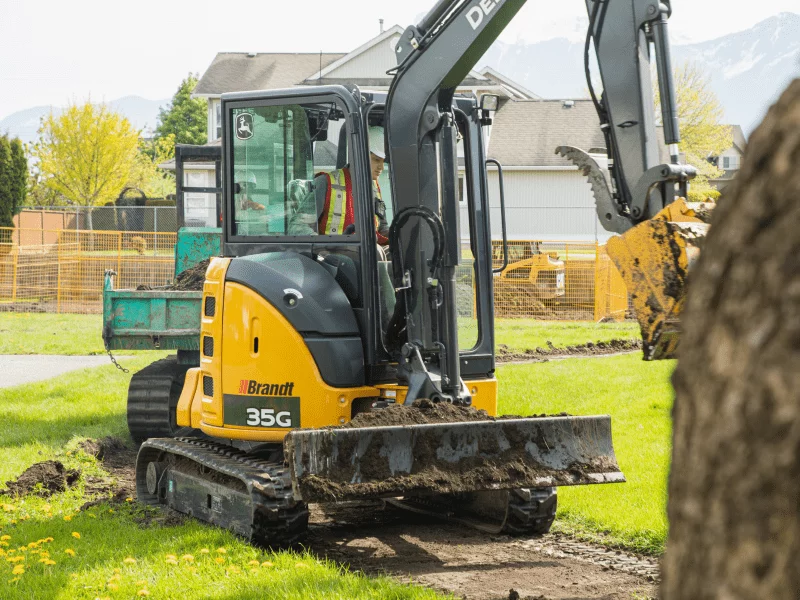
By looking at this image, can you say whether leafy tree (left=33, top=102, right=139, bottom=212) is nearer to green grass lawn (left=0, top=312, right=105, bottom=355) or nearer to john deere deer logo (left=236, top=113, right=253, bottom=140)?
green grass lawn (left=0, top=312, right=105, bottom=355)

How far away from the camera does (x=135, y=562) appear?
19.5 ft

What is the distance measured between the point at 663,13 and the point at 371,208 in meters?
2.26

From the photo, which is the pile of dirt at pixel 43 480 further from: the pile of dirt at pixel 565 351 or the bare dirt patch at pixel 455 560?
the pile of dirt at pixel 565 351

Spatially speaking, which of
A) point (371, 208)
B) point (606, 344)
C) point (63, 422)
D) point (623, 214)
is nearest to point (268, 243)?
point (371, 208)

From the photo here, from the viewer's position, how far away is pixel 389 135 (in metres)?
6.70

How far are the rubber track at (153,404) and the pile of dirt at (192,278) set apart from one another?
96cm

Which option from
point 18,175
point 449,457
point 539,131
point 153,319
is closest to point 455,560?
point 449,457

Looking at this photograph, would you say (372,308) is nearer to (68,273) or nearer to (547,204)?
(68,273)

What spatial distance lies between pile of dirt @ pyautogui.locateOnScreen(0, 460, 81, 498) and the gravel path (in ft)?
19.6

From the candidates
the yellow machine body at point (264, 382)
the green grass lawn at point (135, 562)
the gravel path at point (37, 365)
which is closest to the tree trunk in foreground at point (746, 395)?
the green grass lawn at point (135, 562)

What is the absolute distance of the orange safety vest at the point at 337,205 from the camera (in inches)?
276

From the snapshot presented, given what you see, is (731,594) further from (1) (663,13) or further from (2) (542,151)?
(2) (542,151)

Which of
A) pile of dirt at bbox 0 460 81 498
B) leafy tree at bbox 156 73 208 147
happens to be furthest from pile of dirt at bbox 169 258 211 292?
leafy tree at bbox 156 73 208 147

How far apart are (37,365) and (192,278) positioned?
21.1 feet
